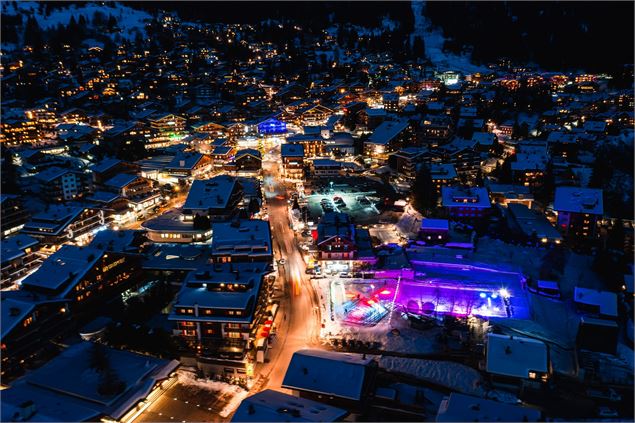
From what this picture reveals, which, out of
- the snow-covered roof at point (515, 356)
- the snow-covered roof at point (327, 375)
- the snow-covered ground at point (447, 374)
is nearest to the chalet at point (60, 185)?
the snow-covered roof at point (327, 375)

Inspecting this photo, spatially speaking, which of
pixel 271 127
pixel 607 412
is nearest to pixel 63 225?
pixel 607 412

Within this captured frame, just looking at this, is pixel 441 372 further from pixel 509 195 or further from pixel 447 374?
pixel 509 195

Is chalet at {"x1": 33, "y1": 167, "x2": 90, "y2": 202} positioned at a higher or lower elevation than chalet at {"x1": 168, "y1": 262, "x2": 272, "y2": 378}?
higher

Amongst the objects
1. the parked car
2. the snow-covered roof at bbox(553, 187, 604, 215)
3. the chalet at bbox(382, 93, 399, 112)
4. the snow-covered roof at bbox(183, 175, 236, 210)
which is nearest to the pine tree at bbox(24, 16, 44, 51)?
the chalet at bbox(382, 93, 399, 112)

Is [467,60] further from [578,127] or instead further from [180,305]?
[180,305]

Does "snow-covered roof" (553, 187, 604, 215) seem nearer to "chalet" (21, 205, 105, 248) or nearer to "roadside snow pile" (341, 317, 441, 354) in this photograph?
"roadside snow pile" (341, 317, 441, 354)

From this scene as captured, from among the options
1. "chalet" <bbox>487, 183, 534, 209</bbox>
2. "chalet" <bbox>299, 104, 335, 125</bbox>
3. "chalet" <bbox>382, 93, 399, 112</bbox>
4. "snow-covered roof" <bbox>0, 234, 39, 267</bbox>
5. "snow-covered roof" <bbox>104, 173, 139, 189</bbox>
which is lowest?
"snow-covered roof" <bbox>0, 234, 39, 267</bbox>

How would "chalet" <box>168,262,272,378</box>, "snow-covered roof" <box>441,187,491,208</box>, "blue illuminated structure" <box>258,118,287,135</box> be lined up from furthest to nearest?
"blue illuminated structure" <box>258,118,287,135</box> → "snow-covered roof" <box>441,187,491,208</box> → "chalet" <box>168,262,272,378</box>
